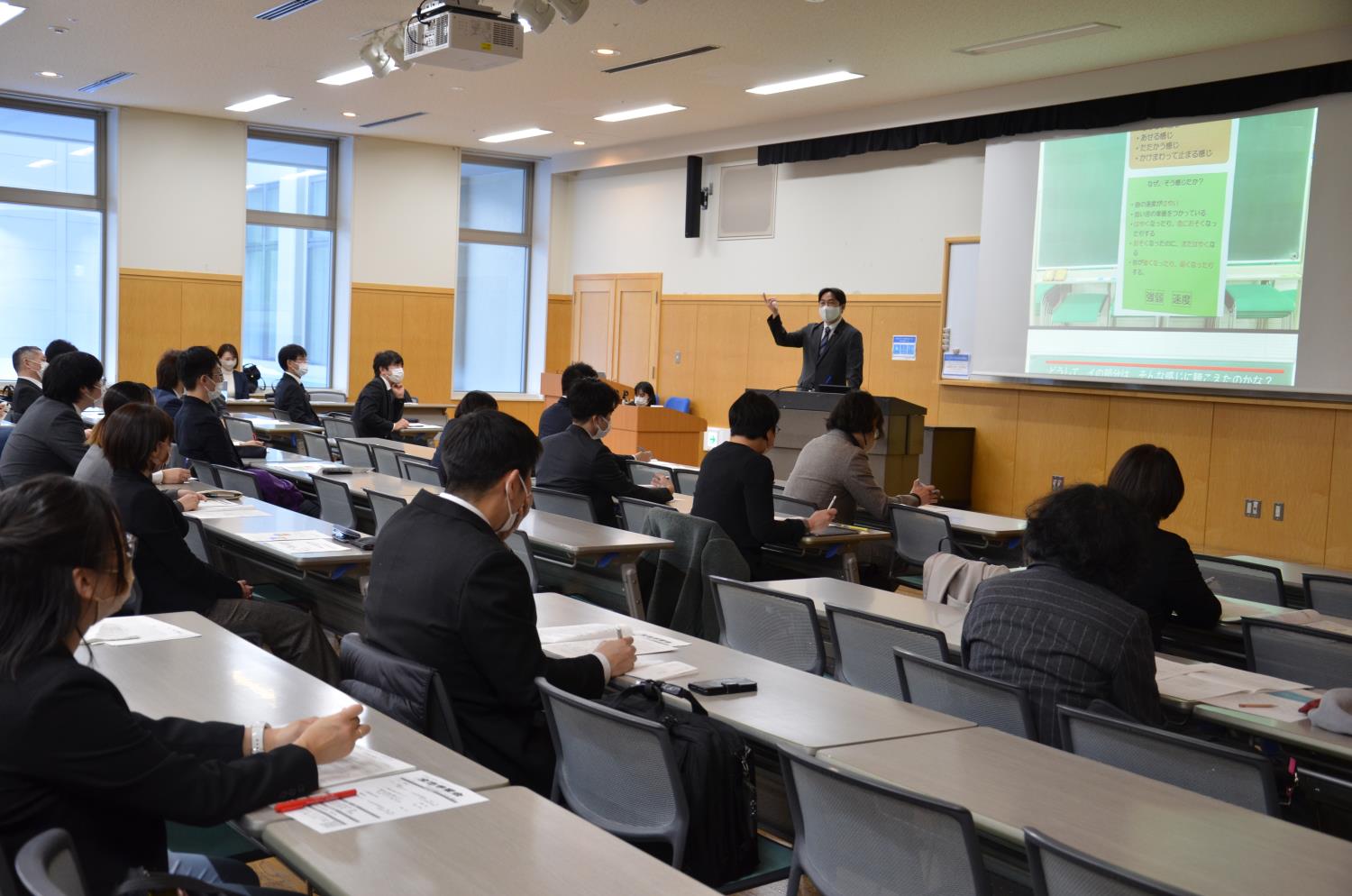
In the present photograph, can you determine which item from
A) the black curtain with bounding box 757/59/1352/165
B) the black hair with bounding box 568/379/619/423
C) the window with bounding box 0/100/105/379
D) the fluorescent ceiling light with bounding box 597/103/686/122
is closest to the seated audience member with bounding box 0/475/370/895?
the black hair with bounding box 568/379/619/423

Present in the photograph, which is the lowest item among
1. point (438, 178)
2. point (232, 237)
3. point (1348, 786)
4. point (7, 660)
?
point (1348, 786)

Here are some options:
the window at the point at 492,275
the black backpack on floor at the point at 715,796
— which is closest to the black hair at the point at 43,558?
the black backpack on floor at the point at 715,796

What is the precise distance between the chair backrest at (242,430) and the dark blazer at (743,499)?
484 centimetres

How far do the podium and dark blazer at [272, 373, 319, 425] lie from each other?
4291 mm

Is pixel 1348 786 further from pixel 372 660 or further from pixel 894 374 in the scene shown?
pixel 894 374

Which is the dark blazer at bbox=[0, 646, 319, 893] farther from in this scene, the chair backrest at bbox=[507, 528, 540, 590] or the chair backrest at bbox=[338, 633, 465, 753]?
the chair backrest at bbox=[507, 528, 540, 590]

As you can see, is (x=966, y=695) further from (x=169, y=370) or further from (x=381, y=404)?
(x=381, y=404)

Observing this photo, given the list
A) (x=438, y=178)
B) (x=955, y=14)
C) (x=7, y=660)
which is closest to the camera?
(x=7, y=660)

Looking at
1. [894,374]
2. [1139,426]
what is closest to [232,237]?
[894,374]

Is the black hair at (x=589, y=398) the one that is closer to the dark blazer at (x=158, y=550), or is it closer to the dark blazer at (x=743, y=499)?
the dark blazer at (x=743, y=499)

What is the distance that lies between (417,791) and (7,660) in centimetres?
66

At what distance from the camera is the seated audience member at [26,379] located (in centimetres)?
867

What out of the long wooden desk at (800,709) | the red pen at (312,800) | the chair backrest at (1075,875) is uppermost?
the chair backrest at (1075,875)

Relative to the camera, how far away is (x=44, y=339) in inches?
522
